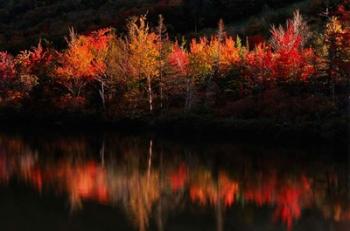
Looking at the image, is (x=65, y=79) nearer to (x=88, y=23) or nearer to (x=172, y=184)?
(x=172, y=184)

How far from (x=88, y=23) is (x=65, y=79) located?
49.7 meters

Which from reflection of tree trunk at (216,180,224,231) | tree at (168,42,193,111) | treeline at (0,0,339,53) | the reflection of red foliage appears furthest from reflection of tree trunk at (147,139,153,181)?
treeline at (0,0,339,53)

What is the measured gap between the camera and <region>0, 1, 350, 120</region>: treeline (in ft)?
151

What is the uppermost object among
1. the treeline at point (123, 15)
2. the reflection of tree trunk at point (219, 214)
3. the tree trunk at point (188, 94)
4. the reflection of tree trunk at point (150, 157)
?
the treeline at point (123, 15)

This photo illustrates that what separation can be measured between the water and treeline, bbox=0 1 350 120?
7.71m

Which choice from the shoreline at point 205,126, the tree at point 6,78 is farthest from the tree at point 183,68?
the tree at point 6,78

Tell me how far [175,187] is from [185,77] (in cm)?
2992

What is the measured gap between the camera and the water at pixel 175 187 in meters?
20.6

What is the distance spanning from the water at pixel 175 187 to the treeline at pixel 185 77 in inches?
304

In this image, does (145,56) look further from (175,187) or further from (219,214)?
(219,214)

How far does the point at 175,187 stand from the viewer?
26.8 m

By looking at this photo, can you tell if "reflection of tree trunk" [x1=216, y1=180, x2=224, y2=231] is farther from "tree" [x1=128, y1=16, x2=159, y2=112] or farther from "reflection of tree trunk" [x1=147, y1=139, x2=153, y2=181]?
"tree" [x1=128, y1=16, x2=159, y2=112]

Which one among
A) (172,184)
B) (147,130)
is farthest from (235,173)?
(147,130)

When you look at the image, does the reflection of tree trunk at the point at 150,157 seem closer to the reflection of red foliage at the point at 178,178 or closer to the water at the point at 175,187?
the water at the point at 175,187
